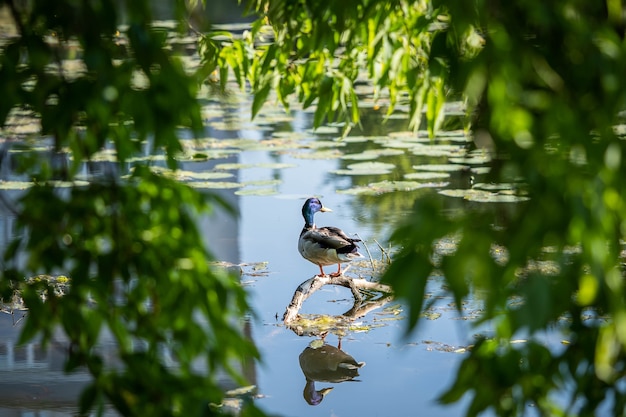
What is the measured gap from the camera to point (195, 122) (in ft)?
4.06

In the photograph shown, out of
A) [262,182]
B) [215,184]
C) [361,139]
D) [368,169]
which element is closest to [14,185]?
[215,184]

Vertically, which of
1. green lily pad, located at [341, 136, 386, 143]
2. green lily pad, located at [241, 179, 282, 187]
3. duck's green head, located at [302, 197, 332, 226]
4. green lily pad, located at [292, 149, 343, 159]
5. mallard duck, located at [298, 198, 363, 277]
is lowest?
mallard duck, located at [298, 198, 363, 277]

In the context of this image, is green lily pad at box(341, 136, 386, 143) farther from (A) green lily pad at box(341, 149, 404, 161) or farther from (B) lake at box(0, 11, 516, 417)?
(A) green lily pad at box(341, 149, 404, 161)

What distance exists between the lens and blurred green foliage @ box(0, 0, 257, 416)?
3.90ft

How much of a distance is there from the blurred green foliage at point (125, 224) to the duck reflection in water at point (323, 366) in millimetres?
2363

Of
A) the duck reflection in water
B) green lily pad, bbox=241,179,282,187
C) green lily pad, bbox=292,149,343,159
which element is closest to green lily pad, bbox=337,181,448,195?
green lily pad, bbox=241,179,282,187

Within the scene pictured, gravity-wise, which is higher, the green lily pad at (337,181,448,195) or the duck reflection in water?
the green lily pad at (337,181,448,195)

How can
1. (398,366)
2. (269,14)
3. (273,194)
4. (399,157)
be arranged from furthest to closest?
(399,157) < (273,194) < (398,366) < (269,14)

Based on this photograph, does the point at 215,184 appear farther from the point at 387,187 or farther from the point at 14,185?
the point at 14,185

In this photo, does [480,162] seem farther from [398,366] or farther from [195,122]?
[195,122]

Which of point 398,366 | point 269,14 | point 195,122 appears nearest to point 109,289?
point 195,122

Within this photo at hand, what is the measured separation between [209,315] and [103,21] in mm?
370

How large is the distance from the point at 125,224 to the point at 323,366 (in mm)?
2648

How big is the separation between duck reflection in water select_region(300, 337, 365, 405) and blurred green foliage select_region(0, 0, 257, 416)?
2.36m
